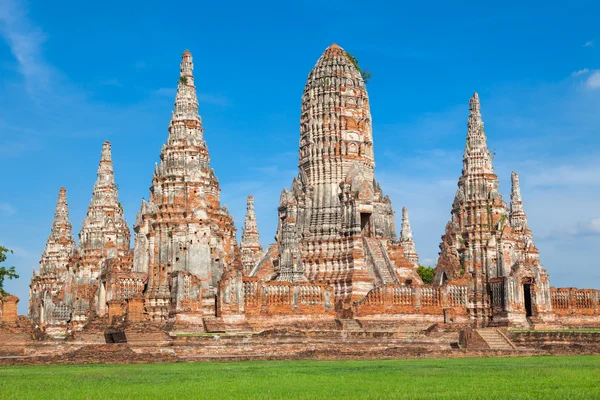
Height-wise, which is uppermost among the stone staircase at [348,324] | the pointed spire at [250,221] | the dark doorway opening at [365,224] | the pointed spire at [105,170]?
the pointed spire at [105,170]

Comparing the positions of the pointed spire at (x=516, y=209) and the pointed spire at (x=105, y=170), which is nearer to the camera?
the pointed spire at (x=105, y=170)

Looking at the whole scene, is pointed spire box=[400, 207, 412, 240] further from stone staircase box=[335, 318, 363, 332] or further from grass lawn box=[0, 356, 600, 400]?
grass lawn box=[0, 356, 600, 400]

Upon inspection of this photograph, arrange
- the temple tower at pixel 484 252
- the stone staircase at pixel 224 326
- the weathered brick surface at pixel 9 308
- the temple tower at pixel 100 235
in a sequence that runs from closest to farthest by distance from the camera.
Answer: the weathered brick surface at pixel 9 308 < the stone staircase at pixel 224 326 < the temple tower at pixel 484 252 < the temple tower at pixel 100 235

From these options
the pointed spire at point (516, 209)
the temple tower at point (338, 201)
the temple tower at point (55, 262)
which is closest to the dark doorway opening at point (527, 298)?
the temple tower at point (338, 201)

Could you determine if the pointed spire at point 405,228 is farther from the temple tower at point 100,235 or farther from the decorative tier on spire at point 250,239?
the temple tower at point 100,235

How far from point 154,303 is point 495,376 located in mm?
26491

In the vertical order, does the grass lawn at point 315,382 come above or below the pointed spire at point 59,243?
below

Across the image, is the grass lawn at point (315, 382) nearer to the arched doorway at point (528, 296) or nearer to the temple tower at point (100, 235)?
the arched doorway at point (528, 296)

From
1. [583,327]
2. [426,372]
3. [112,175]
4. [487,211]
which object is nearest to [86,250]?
[112,175]

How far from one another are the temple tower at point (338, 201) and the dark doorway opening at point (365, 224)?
6 cm

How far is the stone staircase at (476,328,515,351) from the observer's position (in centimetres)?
3981

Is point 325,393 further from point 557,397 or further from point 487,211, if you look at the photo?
point 487,211

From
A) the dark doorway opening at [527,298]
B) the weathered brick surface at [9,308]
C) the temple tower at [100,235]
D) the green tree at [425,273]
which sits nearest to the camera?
the weathered brick surface at [9,308]

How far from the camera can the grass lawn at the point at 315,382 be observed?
55.9 ft
